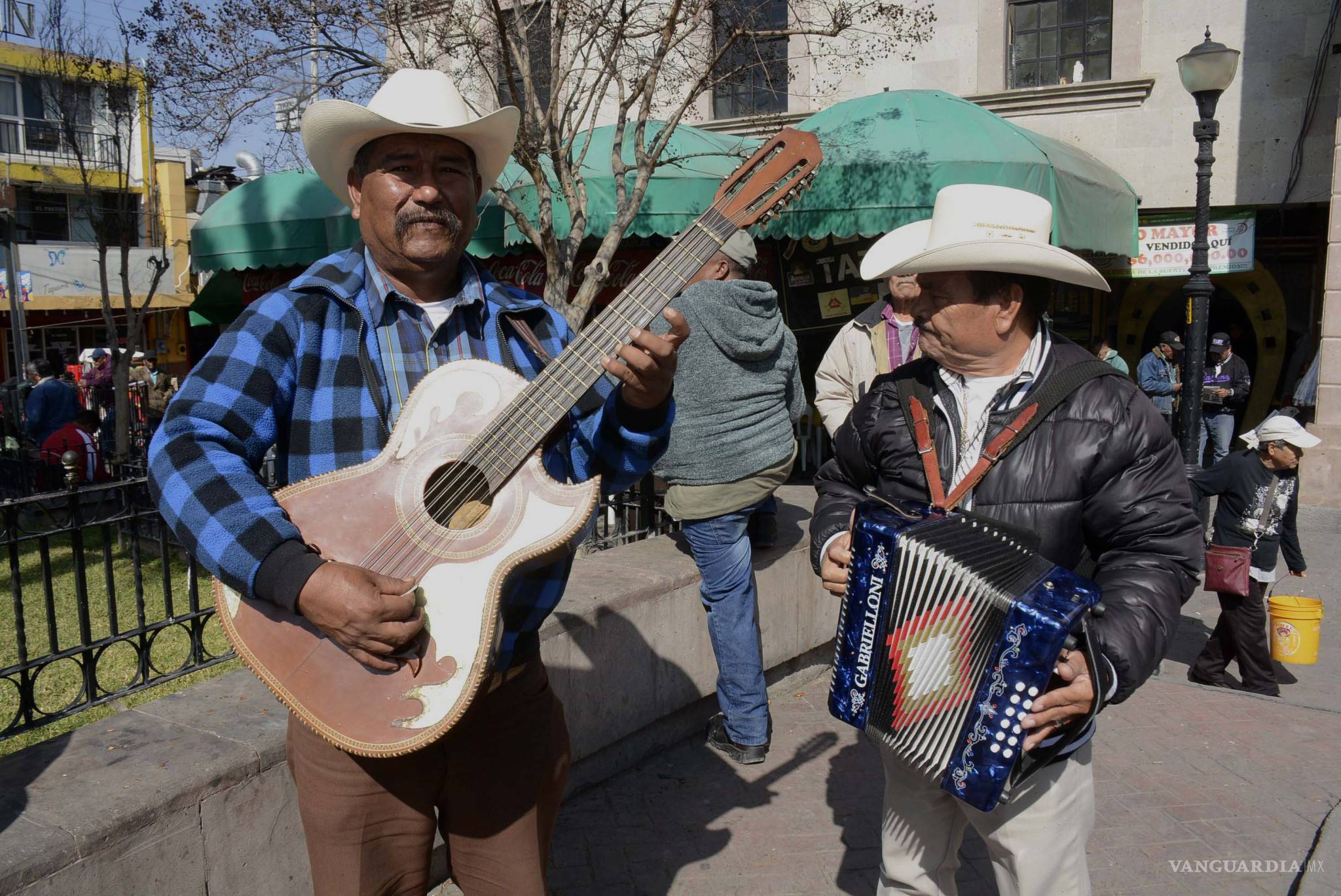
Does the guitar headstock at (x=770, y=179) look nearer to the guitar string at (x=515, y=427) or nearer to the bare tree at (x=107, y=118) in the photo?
the guitar string at (x=515, y=427)

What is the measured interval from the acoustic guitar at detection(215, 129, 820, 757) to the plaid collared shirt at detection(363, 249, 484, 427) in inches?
5.9

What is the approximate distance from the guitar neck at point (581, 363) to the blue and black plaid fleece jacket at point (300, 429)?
0.20 metres

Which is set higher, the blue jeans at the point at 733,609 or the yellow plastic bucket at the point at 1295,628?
the blue jeans at the point at 733,609

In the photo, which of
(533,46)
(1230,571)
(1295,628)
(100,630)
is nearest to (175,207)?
(533,46)

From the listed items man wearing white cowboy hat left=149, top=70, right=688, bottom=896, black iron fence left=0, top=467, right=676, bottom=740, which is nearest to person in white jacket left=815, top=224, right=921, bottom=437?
black iron fence left=0, top=467, right=676, bottom=740

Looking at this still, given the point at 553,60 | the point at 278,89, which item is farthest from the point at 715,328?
the point at 278,89

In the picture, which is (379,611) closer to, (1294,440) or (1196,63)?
(1294,440)

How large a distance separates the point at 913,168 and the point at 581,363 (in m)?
8.10

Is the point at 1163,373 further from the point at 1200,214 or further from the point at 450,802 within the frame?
the point at 450,802

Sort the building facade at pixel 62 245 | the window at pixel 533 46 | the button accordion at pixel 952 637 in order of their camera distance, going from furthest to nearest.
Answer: the building facade at pixel 62 245
the window at pixel 533 46
the button accordion at pixel 952 637

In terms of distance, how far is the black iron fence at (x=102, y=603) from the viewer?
354 cm

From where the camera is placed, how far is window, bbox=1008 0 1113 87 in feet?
46.2

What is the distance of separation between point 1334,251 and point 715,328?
10.3m

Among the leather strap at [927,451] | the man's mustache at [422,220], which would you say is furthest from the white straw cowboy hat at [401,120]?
the leather strap at [927,451]
